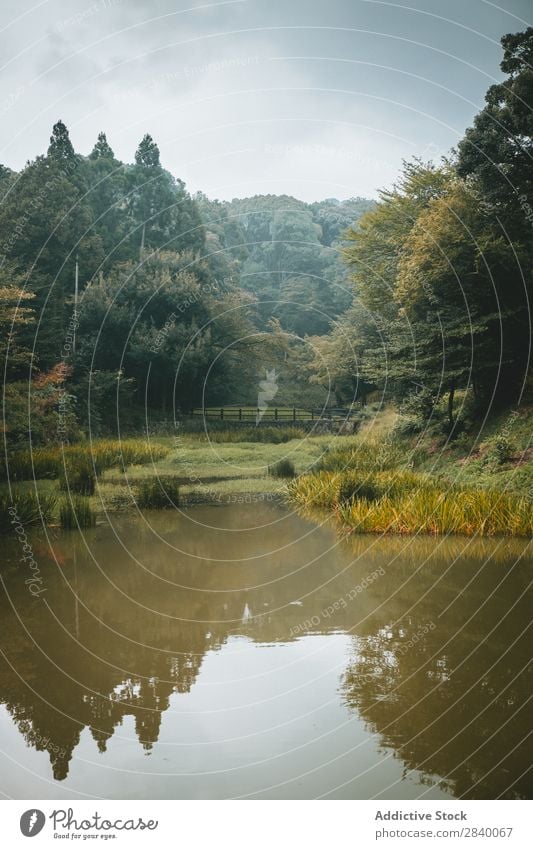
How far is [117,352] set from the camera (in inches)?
1270

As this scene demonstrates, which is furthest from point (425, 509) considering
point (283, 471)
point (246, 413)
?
point (246, 413)

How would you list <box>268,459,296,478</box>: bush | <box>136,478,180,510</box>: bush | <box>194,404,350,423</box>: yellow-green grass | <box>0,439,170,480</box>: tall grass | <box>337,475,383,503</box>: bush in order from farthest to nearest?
<box>194,404,350,423</box>: yellow-green grass < <box>268,459,296,478</box>: bush < <box>0,439,170,480</box>: tall grass < <box>136,478,180,510</box>: bush < <box>337,475,383,503</box>: bush

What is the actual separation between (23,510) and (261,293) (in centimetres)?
4258

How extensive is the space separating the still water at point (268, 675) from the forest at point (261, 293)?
988cm

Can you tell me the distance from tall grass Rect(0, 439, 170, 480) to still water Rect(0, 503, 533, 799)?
6.09 meters

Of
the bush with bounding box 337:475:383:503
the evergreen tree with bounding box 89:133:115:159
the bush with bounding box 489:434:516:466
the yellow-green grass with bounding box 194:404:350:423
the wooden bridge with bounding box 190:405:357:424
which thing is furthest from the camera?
the evergreen tree with bounding box 89:133:115:159

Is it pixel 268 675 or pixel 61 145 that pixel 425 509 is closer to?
pixel 268 675

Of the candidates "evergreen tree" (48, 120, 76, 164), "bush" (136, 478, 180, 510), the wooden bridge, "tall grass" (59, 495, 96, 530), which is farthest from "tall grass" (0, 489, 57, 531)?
"evergreen tree" (48, 120, 76, 164)

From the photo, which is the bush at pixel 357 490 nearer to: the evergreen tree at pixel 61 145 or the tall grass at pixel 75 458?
the tall grass at pixel 75 458

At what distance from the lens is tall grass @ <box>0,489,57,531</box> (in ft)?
40.9

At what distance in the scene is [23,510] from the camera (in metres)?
12.6

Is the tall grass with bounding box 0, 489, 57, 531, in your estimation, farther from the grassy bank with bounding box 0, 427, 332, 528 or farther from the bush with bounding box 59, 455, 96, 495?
the bush with bounding box 59, 455, 96, 495

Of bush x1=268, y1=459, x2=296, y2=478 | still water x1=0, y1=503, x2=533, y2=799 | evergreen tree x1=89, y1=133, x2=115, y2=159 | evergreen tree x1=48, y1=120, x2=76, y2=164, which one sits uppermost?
evergreen tree x1=89, y1=133, x2=115, y2=159

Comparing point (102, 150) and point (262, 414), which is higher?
point (102, 150)
